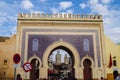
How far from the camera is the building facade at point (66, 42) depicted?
803 inches

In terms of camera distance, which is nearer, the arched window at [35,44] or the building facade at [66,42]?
the building facade at [66,42]

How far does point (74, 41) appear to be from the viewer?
2103cm

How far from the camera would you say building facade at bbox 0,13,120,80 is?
20391 millimetres

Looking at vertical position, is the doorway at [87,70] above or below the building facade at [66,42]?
below

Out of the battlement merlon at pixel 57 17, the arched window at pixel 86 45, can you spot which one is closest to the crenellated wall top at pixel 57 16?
the battlement merlon at pixel 57 17

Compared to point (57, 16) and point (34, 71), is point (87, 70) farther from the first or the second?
point (57, 16)

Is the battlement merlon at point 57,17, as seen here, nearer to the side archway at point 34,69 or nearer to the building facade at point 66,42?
the building facade at point 66,42

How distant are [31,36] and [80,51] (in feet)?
17.6

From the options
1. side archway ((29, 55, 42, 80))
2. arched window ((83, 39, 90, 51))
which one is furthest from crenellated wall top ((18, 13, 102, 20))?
side archway ((29, 55, 42, 80))

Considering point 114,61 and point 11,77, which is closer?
point 11,77

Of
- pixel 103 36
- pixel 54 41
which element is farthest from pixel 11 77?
pixel 103 36

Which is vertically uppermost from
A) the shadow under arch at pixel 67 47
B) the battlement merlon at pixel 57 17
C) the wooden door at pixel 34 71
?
the battlement merlon at pixel 57 17

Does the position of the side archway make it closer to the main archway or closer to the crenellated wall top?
the main archway

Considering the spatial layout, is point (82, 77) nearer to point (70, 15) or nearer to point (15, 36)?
point (70, 15)
